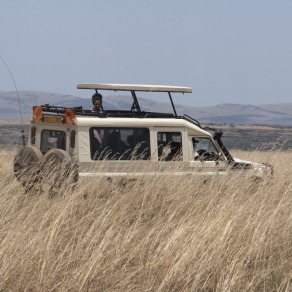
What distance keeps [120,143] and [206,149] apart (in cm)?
149

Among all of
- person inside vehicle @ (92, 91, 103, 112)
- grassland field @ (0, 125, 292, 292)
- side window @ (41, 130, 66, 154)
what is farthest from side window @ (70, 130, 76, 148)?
grassland field @ (0, 125, 292, 292)

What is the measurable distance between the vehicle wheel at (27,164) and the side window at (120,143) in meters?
0.89

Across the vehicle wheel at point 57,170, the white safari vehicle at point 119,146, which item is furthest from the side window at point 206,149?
the vehicle wheel at point 57,170

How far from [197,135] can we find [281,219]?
4469mm

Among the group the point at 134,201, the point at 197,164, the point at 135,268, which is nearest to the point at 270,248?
the point at 135,268

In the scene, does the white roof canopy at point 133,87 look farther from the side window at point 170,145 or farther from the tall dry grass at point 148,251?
the tall dry grass at point 148,251

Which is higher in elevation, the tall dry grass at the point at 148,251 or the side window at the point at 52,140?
the side window at the point at 52,140

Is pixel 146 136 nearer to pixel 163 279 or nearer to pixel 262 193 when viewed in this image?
pixel 262 193

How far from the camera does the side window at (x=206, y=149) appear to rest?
12.4 meters

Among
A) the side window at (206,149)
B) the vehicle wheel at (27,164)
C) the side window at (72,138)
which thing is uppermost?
the side window at (72,138)

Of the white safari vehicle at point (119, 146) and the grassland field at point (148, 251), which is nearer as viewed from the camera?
the grassland field at point (148, 251)

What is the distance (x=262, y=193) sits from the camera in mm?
10305

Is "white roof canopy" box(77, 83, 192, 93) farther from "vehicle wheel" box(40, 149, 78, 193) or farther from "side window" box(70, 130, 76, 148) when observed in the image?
"vehicle wheel" box(40, 149, 78, 193)

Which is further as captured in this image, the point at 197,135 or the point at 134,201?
the point at 197,135
